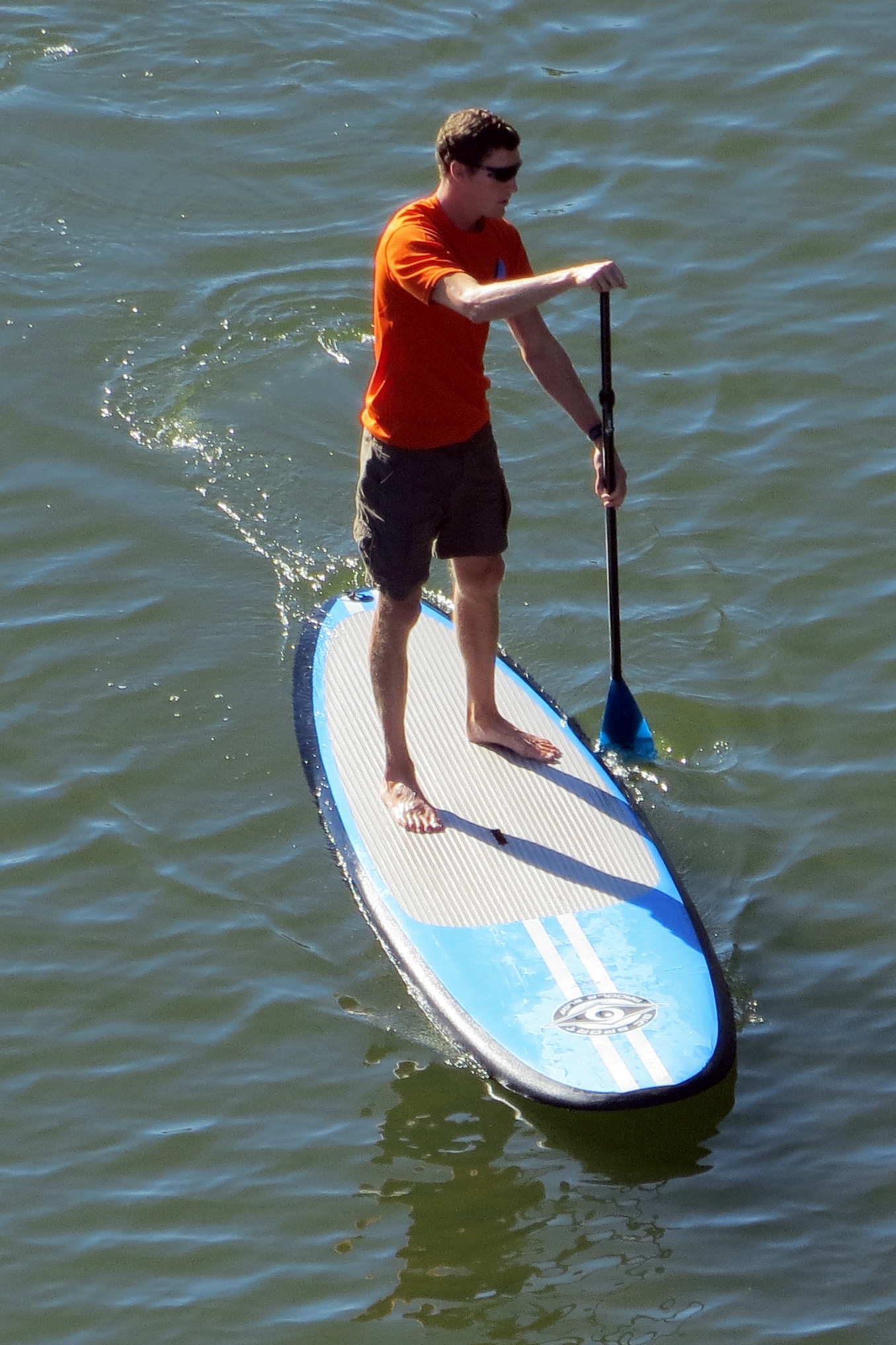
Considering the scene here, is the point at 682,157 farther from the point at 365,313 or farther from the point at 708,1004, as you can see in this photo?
the point at 708,1004

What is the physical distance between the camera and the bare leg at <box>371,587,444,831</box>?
18.4ft

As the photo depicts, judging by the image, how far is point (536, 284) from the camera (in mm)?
4555

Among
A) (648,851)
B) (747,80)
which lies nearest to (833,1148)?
(648,851)

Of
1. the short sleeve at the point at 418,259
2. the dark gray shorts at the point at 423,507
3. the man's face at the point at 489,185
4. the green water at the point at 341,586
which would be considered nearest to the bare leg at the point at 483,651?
the dark gray shorts at the point at 423,507

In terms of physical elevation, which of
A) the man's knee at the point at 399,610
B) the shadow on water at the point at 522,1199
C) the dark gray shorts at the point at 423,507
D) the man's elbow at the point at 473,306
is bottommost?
the shadow on water at the point at 522,1199

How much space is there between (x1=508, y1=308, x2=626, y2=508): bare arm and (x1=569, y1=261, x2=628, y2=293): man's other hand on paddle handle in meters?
0.76

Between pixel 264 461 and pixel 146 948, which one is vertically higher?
pixel 264 461

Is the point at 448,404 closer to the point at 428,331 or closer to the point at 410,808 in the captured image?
the point at 428,331

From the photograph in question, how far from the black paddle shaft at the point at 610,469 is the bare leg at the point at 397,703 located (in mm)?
693

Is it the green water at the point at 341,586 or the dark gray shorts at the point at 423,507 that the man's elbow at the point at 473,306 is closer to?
the dark gray shorts at the point at 423,507

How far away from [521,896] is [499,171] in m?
2.26

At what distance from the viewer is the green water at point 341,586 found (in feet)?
15.5

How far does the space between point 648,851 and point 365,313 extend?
4044 mm

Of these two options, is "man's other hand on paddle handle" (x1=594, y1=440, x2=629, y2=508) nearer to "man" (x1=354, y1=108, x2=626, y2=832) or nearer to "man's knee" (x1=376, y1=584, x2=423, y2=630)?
"man" (x1=354, y1=108, x2=626, y2=832)
